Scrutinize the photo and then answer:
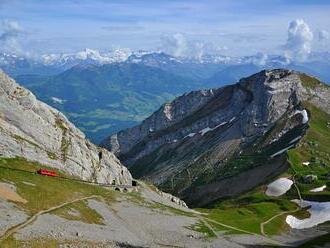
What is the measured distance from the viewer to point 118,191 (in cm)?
15000

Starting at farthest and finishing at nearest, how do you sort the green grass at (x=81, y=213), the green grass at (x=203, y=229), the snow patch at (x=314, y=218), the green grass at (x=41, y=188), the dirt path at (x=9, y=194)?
the snow patch at (x=314, y=218)
the green grass at (x=203, y=229)
the green grass at (x=41, y=188)
the green grass at (x=81, y=213)
the dirt path at (x=9, y=194)

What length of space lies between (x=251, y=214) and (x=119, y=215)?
2599 inches

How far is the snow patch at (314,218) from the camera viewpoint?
16712cm

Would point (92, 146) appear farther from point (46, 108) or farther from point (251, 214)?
point (251, 214)

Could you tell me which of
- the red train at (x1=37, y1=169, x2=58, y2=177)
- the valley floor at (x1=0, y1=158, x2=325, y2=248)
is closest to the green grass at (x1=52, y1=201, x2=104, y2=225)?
the valley floor at (x1=0, y1=158, x2=325, y2=248)

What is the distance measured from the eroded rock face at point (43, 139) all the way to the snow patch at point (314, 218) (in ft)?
185

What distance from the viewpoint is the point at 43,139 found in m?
149

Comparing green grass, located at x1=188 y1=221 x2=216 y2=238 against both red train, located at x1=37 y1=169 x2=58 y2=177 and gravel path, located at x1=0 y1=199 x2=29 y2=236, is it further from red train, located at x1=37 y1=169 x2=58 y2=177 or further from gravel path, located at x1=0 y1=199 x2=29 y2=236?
gravel path, located at x1=0 y1=199 x2=29 y2=236

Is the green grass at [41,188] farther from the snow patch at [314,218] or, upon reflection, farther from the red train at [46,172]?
the snow patch at [314,218]

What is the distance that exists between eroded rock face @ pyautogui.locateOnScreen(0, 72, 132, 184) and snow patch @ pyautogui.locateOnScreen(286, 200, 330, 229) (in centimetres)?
5654

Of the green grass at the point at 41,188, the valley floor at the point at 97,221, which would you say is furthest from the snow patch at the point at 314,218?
the green grass at the point at 41,188

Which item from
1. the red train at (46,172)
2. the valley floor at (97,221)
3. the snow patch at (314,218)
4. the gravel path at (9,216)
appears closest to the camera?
the gravel path at (9,216)

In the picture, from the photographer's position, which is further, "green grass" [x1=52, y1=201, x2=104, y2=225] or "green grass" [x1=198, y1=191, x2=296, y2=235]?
"green grass" [x1=198, y1=191, x2=296, y2=235]

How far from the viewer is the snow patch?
167 metres
